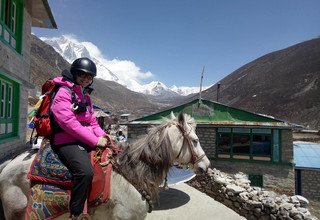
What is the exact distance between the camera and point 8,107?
8.66 meters

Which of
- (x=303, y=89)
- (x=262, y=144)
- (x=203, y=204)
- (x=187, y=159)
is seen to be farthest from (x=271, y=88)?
(x=187, y=159)

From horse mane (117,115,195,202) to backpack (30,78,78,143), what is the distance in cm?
96

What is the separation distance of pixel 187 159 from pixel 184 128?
0.43 m

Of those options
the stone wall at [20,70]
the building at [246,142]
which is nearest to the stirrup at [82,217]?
the stone wall at [20,70]

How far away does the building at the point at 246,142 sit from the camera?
1689cm

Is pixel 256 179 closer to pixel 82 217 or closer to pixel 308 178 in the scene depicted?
pixel 308 178

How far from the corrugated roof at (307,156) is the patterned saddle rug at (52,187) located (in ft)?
57.2

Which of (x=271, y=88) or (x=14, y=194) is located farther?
(x=271, y=88)

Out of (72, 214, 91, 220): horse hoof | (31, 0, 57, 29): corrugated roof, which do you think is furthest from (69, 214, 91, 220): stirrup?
(31, 0, 57, 29): corrugated roof

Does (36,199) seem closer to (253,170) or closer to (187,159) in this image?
(187,159)

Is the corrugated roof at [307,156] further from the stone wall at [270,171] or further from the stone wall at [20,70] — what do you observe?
the stone wall at [20,70]

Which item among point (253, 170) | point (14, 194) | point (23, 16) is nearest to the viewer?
point (14, 194)

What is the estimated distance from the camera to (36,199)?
124 inches

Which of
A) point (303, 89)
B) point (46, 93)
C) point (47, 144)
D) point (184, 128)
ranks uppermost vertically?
point (303, 89)
